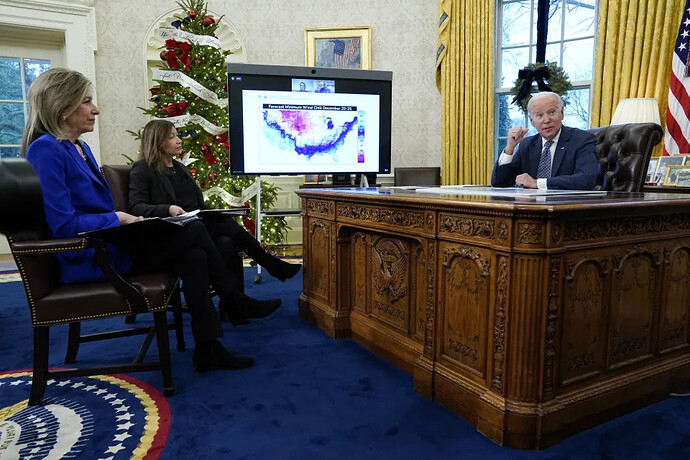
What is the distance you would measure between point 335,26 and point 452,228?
4513 millimetres

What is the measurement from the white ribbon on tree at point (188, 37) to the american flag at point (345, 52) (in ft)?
5.04

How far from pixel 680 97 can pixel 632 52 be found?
68 cm

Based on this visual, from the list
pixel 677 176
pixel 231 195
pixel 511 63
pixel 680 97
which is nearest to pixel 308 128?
pixel 231 195

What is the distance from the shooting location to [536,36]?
5090 millimetres

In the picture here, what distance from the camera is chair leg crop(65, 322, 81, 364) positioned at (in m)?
2.32

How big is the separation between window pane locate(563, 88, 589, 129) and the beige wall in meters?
1.42

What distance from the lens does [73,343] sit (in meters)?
2.32

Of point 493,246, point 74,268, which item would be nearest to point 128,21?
point 74,268

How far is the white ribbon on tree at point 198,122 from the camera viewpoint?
441 centimetres

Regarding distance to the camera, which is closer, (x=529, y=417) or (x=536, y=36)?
(x=529, y=417)

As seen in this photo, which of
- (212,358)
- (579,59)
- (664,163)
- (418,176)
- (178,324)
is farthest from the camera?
(418,176)

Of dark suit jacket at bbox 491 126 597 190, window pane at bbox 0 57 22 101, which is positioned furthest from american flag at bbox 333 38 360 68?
window pane at bbox 0 57 22 101

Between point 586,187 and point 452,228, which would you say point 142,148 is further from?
point 586,187

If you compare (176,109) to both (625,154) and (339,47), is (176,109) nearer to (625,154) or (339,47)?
(339,47)
